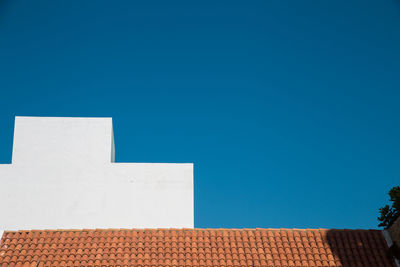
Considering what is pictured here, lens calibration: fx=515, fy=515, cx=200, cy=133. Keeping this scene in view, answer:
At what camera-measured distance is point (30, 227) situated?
2544cm

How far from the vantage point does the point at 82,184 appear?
26312mm

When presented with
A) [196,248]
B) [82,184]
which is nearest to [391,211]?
[196,248]

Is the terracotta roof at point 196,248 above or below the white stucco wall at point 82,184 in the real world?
below

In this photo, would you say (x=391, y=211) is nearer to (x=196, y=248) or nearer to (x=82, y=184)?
(x=196, y=248)

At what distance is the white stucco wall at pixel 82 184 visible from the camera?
25750 mm

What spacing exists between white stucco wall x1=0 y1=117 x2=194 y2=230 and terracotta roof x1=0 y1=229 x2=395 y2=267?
6.82 metres

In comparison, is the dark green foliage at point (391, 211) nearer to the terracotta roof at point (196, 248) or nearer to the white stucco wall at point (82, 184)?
the terracotta roof at point (196, 248)

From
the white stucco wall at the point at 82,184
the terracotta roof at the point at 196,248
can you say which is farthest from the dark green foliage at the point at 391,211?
the white stucco wall at the point at 82,184

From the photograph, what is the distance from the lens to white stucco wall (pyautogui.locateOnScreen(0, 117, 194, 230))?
25750mm

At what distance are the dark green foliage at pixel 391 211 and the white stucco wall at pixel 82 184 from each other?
33.5 ft

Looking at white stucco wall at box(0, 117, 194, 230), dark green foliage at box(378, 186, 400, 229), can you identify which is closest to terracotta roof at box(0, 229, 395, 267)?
dark green foliage at box(378, 186, 400, 229)

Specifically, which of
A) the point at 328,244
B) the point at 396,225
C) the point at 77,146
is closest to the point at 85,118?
the point at 77,146

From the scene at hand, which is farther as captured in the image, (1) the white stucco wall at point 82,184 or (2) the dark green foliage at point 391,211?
(1) the white stucco wall at point 82,184

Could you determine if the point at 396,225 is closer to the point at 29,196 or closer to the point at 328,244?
the point at 328,244
